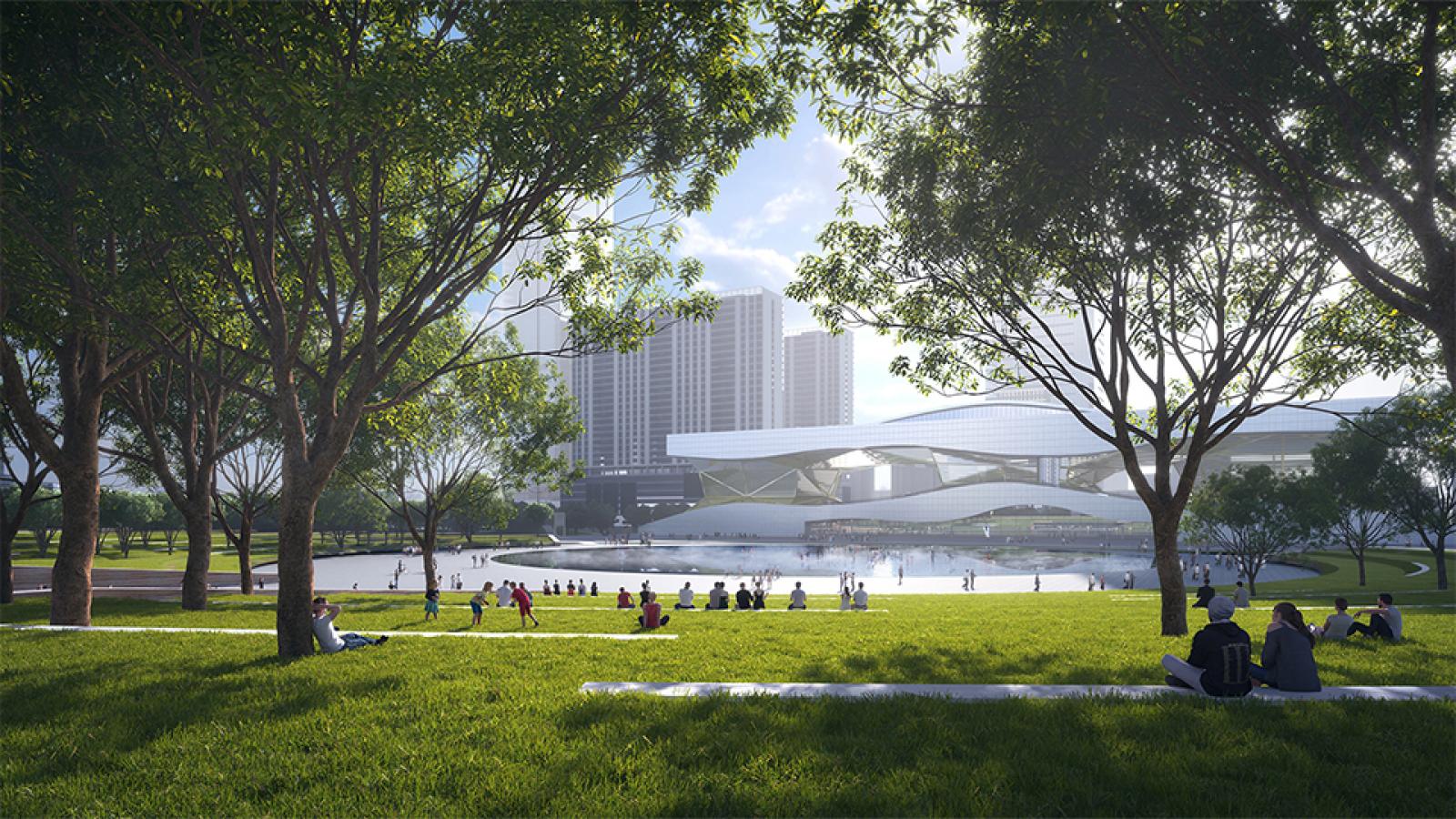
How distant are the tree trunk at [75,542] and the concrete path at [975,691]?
42.4 ft

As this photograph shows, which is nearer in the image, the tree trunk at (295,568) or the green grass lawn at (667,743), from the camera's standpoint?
the green grass lawn at (667,743)

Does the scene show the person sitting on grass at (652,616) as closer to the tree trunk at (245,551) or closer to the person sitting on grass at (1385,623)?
the person sitting on grass at (1385,623)

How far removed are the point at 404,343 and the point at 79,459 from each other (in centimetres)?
809

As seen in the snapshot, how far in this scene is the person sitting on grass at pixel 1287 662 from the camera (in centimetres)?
727

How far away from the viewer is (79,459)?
1395 centimetres

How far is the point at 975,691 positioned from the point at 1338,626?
31.8ft

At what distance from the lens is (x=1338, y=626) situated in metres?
12.6

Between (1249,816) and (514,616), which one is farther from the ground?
(1249,816)

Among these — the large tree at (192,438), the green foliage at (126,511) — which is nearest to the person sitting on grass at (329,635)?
the large tree at (192,438)

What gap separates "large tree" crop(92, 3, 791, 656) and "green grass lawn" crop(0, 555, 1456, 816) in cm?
324

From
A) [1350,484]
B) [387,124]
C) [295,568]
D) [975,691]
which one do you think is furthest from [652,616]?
[1350,484]

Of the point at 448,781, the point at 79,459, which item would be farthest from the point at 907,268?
the point at 79,459

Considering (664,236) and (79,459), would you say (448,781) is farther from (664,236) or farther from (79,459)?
(79,459)

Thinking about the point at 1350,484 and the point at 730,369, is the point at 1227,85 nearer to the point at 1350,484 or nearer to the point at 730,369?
the point at 1350,484
